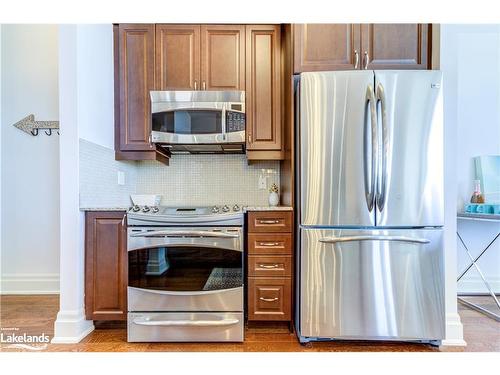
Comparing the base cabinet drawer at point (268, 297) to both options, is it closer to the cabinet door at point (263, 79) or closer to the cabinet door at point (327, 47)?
the cabinet door at point (263, 79)

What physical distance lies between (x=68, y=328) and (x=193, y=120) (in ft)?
5.52

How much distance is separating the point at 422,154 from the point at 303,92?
844mm

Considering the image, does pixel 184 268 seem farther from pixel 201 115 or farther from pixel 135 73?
pixel 135 73

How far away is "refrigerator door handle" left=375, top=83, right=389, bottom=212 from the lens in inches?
63.0

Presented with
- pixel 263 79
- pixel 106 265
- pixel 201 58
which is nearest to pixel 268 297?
pixel 106 265

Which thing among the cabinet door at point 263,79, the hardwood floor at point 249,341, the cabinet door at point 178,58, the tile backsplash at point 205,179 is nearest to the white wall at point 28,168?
the hardwood floor at point 249,341

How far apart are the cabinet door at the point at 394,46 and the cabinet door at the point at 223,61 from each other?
93 centimetres

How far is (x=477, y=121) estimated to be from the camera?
2.57 metres

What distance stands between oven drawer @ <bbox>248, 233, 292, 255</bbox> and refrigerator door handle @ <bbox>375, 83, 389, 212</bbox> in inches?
24.8

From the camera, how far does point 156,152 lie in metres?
2.17

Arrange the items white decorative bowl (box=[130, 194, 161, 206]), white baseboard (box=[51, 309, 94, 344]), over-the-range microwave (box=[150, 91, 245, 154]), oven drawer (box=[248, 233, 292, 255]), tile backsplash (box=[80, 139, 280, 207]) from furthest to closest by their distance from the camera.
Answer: tile backsplash (box=[80, 139, 280, 207])
white decorative bowl (box=[130, 194, 161, 206])
over-the-range microwave (box=[150, 91, 245, 154])
oven drawer (box=[248, 233, 292, 255])
white baseboard (box=[51, 309, 94, 344])

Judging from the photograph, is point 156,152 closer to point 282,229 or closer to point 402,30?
point 282,229

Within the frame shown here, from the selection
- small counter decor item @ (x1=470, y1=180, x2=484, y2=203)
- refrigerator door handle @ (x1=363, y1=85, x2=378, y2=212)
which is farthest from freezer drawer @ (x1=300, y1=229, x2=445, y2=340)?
small counter decor item @ (x1=470, y1=180, x2=484, y2=203)

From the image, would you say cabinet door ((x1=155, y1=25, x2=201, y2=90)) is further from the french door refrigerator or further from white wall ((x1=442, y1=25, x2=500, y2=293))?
white wall ((x1=442, y1=25, x2=500, y2=293))
